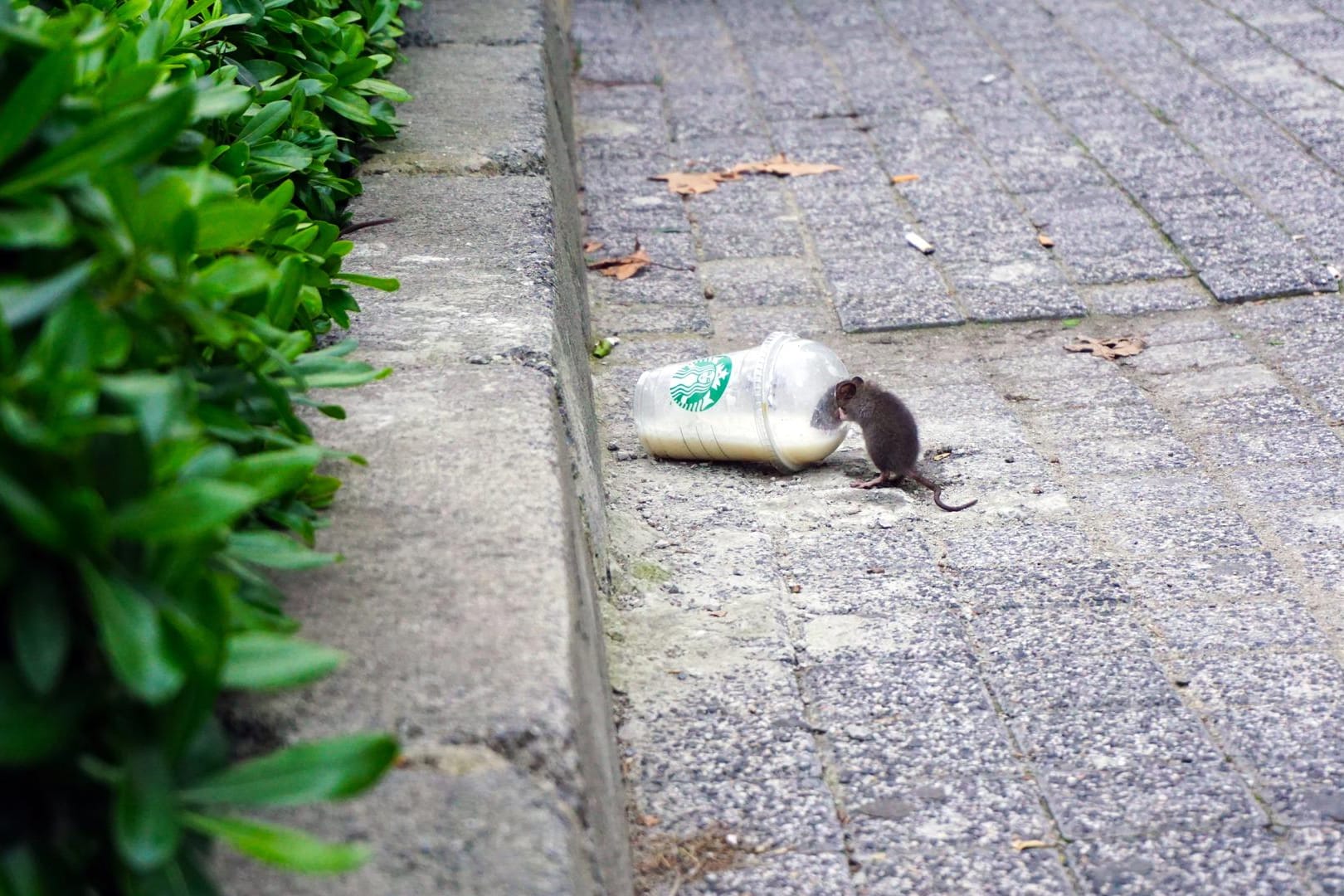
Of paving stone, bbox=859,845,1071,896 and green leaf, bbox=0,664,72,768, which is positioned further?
paving stone, bbox=859,845,1071,896

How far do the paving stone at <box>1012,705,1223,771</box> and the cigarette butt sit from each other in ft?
8.29

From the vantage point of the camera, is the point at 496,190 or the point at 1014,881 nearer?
the point at 1014,881

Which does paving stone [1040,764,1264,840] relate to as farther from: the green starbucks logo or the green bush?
the green starbucks logo

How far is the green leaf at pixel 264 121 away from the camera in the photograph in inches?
103

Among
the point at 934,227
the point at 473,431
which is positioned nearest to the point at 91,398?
the point at 473,431

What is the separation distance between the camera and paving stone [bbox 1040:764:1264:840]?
79.4 inches

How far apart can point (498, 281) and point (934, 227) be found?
2.31 metres

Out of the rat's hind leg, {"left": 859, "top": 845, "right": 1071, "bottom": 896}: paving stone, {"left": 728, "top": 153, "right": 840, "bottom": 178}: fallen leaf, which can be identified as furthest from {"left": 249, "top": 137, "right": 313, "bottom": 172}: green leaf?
{"left": 728, "top": 153, "right": 840, "bottom": 178}: fallen leaf

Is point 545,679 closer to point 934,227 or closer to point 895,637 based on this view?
point 895,637

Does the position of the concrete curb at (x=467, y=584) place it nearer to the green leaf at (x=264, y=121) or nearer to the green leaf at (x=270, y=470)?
the green leaf at (x=270, y=470)

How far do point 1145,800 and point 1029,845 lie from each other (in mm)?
214

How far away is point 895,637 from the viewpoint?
99.2 inches

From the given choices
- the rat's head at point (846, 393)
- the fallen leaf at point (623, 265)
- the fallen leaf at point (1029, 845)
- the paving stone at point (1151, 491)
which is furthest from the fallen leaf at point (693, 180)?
the fallen leaf at point (1029, 845)

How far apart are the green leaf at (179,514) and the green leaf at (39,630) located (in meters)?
0.09
